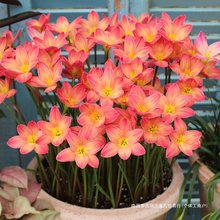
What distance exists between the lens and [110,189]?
3.41 feet

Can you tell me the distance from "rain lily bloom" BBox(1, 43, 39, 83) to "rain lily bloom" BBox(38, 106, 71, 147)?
107 millimetres

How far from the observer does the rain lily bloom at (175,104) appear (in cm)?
94

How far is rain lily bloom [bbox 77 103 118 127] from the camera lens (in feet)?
2.90

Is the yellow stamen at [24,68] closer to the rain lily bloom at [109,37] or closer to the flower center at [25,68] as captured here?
the flower center at [25,68]

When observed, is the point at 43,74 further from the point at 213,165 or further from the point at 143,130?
the point at 213,165

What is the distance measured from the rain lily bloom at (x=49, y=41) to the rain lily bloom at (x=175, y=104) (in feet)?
0.90

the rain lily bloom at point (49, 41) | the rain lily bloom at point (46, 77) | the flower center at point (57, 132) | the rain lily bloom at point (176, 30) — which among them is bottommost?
the flower center at point (57, 132)

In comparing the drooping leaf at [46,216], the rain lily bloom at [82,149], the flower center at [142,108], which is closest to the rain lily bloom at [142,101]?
the flower center at [142,108]

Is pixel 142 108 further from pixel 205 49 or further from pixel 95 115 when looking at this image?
pixel 205 49

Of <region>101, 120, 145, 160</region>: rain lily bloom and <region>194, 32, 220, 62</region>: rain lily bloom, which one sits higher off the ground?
<region>194, 32, 220, 62</region>: rain lily bloom

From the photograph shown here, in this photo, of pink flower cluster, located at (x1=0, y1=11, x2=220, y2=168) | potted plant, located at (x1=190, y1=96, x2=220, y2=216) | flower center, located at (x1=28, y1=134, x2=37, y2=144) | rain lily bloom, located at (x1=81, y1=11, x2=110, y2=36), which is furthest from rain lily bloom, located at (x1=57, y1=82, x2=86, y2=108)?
potted plant, located at (x1=190, y1=96, x2=220, y2=216)

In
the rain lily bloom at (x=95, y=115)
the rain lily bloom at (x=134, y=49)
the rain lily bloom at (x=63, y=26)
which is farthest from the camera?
the rain lily bloom at (x=63, y=26)

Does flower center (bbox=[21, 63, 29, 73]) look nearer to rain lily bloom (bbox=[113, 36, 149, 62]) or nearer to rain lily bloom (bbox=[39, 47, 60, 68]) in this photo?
rain lily bloom (bbox=[39, 47, 60, 68])

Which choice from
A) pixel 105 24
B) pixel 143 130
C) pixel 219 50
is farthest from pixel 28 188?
pixel 219 50
